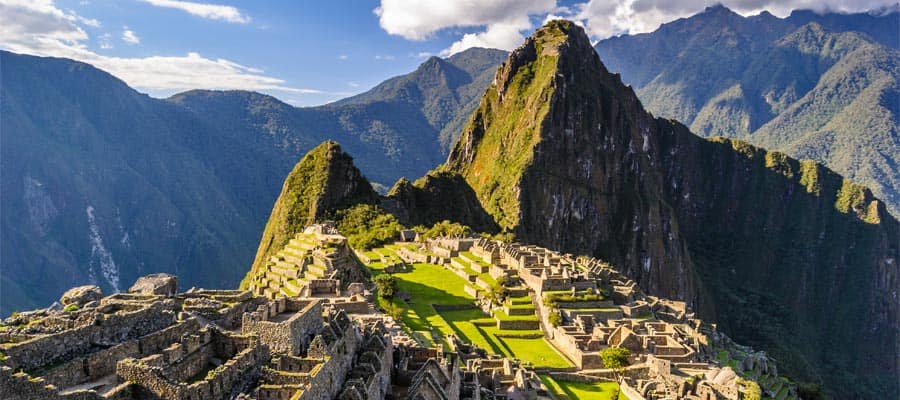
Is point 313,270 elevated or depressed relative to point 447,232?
elevated

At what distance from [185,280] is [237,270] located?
1154cm

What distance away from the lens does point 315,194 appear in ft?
306

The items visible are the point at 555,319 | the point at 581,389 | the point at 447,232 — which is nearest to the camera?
the point at 581,389

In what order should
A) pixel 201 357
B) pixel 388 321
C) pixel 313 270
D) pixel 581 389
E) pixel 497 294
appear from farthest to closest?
pixel 497 294 → pixel 313 270 → pixel 581 389 → pixel 388 321 → pixel 201 357

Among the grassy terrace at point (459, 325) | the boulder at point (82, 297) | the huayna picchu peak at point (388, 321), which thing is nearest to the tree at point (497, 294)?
the huayna picchu peak at point (388, 321)

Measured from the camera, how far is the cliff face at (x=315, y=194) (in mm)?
89625

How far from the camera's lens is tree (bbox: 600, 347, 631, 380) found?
3903cm

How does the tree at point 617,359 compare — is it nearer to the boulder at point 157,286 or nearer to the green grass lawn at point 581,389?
the green grass lawn at point 581,389

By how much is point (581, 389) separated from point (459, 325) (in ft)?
34.3

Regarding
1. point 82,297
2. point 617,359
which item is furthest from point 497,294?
point 82,297

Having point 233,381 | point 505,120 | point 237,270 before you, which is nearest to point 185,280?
point 237,270

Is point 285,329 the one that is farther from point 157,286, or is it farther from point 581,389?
point 581,389

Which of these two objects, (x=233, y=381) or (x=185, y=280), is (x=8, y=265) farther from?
(x=233, y=381)

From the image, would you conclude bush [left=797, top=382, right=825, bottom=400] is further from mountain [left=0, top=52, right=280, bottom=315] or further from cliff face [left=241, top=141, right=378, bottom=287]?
mountain [left=0, top=52, right=280, bottom=315]
